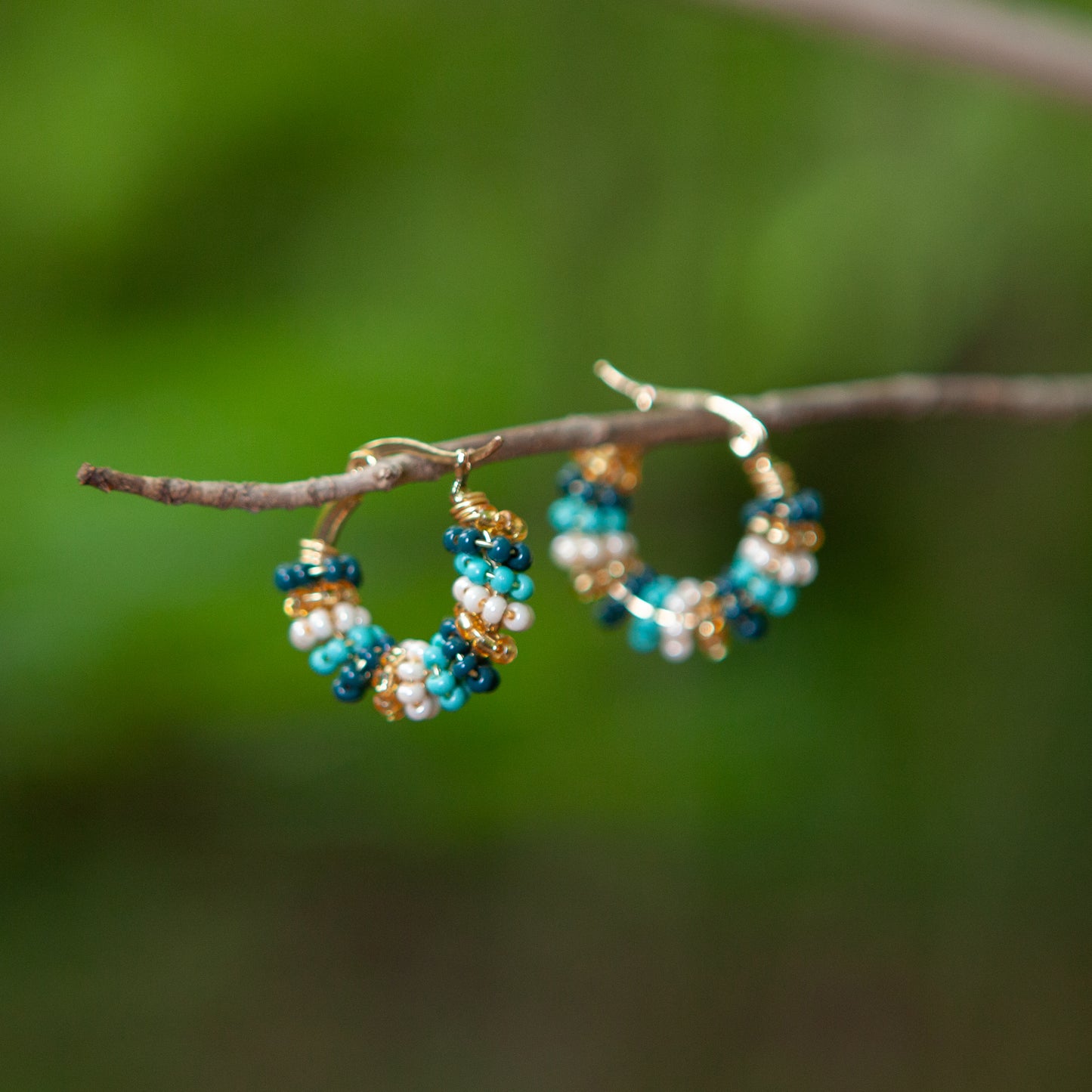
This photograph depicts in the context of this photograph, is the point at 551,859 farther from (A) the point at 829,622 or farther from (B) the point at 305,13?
(B) the point at 305,13

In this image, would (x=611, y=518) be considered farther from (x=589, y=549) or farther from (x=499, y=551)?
(x=499, y=551)

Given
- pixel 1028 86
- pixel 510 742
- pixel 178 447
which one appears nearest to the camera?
pixel 1028 86

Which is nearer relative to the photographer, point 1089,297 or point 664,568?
point 1089,297

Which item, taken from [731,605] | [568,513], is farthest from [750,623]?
[568,513]

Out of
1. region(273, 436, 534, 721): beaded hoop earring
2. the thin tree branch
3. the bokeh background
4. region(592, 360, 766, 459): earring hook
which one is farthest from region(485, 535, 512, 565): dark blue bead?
the bokeh background

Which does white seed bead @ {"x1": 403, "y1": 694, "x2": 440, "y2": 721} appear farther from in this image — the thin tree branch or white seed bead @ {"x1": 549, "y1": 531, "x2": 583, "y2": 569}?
the thin tree branch

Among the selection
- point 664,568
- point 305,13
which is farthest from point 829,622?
point 305,13

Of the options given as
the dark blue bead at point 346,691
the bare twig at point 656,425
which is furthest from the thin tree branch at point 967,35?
the dark blue bead at point 346,691
